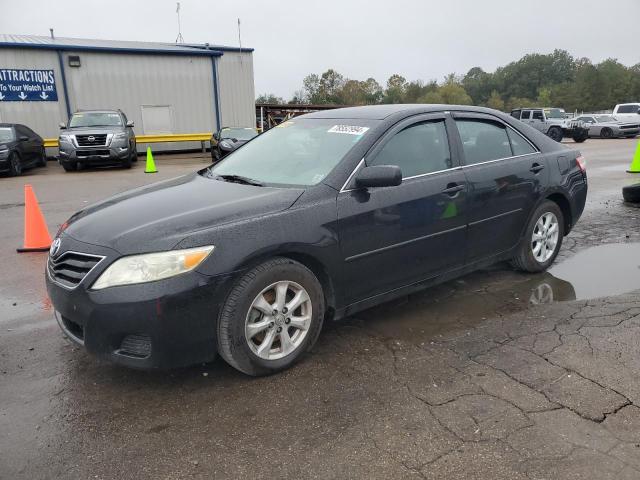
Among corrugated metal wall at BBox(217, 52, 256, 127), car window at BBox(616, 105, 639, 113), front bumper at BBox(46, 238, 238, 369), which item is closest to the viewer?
front bumper at BBox(46, 238, 238, 369)

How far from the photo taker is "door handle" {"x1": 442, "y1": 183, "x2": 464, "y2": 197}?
3.98m

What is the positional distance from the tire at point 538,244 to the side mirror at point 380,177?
6.40 feet

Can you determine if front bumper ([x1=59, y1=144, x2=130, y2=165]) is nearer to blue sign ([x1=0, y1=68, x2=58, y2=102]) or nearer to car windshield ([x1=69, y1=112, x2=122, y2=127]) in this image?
car windshield ([x1=69, y1=112, x2=122, y2=127])

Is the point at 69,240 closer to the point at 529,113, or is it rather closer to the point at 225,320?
the point at 225,320

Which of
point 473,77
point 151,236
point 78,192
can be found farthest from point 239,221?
point 473,77

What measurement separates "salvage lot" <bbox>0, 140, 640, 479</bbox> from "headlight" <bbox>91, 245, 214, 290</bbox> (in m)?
0.72

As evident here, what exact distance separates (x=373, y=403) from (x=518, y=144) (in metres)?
2.99

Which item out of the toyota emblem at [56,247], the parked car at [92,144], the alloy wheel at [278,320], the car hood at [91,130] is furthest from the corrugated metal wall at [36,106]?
the alloy wheel at [278,320]

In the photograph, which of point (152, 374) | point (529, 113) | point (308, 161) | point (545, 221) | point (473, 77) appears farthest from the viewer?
point (473, 77)

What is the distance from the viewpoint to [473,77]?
13500 cm

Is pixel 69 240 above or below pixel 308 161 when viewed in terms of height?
below

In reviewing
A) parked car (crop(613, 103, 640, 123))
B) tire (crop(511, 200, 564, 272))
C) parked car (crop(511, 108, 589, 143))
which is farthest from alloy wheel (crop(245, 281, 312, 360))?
parked car (crop(613, 103, 640, 123))

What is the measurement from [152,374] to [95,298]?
0.71 m

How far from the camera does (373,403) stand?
289 centimetres
